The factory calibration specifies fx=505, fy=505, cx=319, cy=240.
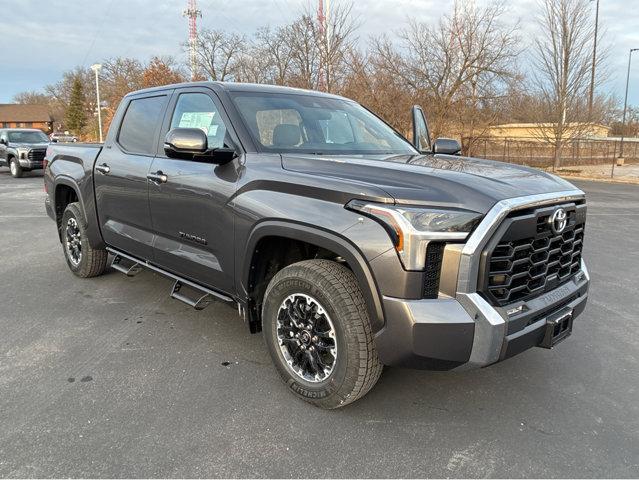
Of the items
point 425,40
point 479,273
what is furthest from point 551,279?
point 425,40

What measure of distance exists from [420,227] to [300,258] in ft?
3.71

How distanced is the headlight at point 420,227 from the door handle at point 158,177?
204 centimetres

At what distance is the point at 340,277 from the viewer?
271cm

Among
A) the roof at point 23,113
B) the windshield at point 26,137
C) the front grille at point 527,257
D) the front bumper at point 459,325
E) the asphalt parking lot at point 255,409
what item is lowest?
the asphalt parking lot at point 255,409

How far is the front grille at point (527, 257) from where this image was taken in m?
2.48

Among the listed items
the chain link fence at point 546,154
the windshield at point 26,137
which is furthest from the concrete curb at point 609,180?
the windshield at point 26,137

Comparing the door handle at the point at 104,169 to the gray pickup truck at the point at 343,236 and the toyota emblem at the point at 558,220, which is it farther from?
the toyota emblem at the point at 558,220

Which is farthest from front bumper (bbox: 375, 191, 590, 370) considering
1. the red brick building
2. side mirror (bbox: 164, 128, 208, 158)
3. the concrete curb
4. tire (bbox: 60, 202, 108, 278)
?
the red brick building

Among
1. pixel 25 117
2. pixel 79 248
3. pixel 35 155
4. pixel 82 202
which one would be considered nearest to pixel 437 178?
pixel 82 202

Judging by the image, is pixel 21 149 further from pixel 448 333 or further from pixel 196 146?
pixel 448 333

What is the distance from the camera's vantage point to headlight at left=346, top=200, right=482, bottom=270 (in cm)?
239

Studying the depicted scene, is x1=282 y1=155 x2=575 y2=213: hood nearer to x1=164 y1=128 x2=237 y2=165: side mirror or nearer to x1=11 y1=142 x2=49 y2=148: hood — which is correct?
x1=164 y1=128 x2=237 y2=165: side mirror

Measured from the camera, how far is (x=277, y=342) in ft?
10.2

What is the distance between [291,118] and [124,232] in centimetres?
191
